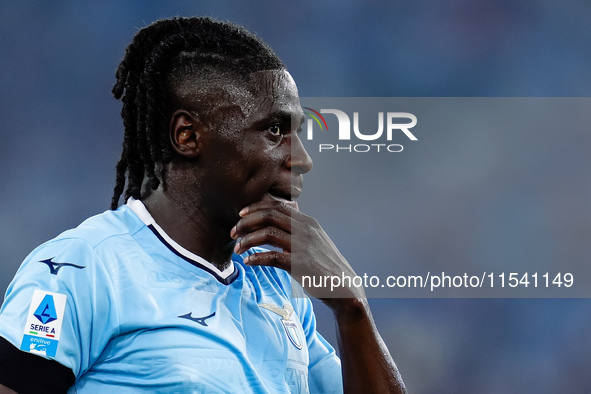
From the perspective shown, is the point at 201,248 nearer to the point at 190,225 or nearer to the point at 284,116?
the point at 190,225

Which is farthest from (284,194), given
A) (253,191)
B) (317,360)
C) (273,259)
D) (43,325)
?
(43,325)

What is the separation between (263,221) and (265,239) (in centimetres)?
6

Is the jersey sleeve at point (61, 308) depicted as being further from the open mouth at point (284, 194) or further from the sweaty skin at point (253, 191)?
the open mouth at point (284, 194)

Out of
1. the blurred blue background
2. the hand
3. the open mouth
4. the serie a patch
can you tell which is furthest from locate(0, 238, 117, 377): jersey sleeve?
the blurred blue background

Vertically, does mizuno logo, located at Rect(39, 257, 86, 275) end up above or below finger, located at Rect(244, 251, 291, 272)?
below

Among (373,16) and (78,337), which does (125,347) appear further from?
(373,16)

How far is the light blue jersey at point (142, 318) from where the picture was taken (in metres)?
1.77

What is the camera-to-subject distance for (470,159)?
484 centimetres

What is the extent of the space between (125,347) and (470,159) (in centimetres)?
343

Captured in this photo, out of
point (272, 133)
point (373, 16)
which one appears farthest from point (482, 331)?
point (272, 133)

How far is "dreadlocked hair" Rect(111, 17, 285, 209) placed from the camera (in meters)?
2.23

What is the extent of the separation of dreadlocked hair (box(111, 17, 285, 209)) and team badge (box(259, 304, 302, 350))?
0.53m

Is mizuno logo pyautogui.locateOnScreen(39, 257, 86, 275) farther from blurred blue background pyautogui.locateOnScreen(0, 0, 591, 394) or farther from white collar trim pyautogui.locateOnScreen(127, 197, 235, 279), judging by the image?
blurred blue background pyautogui.locateOnScreen(0, 0, 591, 394)

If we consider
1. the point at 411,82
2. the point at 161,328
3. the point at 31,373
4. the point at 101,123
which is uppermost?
the point at 411,82
